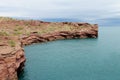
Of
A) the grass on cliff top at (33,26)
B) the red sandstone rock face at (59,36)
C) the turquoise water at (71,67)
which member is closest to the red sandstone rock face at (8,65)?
the turquoise water at (71,67)

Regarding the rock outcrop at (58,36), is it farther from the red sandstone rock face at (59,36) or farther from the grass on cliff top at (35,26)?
the grass on cliff top at (35,26)

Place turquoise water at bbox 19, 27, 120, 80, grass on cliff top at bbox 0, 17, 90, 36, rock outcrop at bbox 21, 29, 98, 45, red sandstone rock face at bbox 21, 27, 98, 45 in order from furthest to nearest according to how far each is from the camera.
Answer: grass on cliff top at bbox 0, 17, 90, 36 < red sandstone rock face at bbox 21, 27, 98, 45 < rock outcrop at bbox 21, 29, 98, 45 < turquoise water at bbox 19, 27, 120, 80

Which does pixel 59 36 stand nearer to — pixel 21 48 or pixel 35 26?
pixel 35 26

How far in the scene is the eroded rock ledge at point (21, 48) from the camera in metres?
46.1

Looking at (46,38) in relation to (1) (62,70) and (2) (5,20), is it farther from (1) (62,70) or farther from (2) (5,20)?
(1) (62,70)

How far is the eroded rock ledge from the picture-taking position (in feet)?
151

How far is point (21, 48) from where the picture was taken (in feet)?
180

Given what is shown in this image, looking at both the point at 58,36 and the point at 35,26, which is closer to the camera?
the point at 58,36

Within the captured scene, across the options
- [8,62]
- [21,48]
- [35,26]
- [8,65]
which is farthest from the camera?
[35,26]

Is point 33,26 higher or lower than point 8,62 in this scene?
higher

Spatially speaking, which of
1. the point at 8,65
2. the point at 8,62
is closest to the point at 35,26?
the point at 8,62

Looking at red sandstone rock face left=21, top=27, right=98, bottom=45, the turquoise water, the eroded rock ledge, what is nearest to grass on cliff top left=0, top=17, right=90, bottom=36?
red sandstone rock face left=21, top=27, right=98, bottom=45

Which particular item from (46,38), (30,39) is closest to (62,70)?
(30,39)

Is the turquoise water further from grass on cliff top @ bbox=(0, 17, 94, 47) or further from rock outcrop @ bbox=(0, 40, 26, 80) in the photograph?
grass on cliff top @ bbox=(0, 17, 94, 47)
